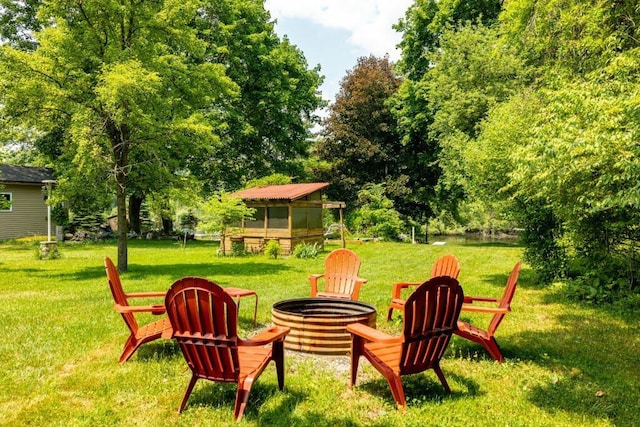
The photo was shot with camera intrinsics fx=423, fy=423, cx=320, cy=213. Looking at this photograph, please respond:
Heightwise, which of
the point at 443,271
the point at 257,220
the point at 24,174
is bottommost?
the point at 443,271

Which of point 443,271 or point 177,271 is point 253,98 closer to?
point 177,271

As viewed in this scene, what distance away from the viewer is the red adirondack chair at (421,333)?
3.55 meters

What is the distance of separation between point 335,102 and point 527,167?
25.9m

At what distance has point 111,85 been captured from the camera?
9.65 meters

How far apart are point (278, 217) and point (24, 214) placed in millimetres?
15516

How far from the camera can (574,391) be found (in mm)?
4008

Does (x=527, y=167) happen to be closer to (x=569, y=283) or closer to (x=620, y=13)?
(x=620, y=13)

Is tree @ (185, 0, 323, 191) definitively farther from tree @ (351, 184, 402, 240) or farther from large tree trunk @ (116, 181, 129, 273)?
large tree trunk @ (116, 181, 129, 273)

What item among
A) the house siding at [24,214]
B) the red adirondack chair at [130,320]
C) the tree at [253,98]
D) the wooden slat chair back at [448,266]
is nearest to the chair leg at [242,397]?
the red adirondack chair at [130,320]

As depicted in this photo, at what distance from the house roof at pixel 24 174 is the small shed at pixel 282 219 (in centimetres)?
1308

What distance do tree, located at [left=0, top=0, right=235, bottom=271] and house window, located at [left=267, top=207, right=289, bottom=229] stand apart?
583 centimetres

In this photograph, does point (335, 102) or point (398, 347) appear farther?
point (335, 102)

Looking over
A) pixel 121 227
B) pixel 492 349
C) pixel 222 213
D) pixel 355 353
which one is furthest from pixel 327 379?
pixel 222 213

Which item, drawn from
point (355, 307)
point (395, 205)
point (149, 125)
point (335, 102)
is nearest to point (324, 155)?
point (335, 102)
